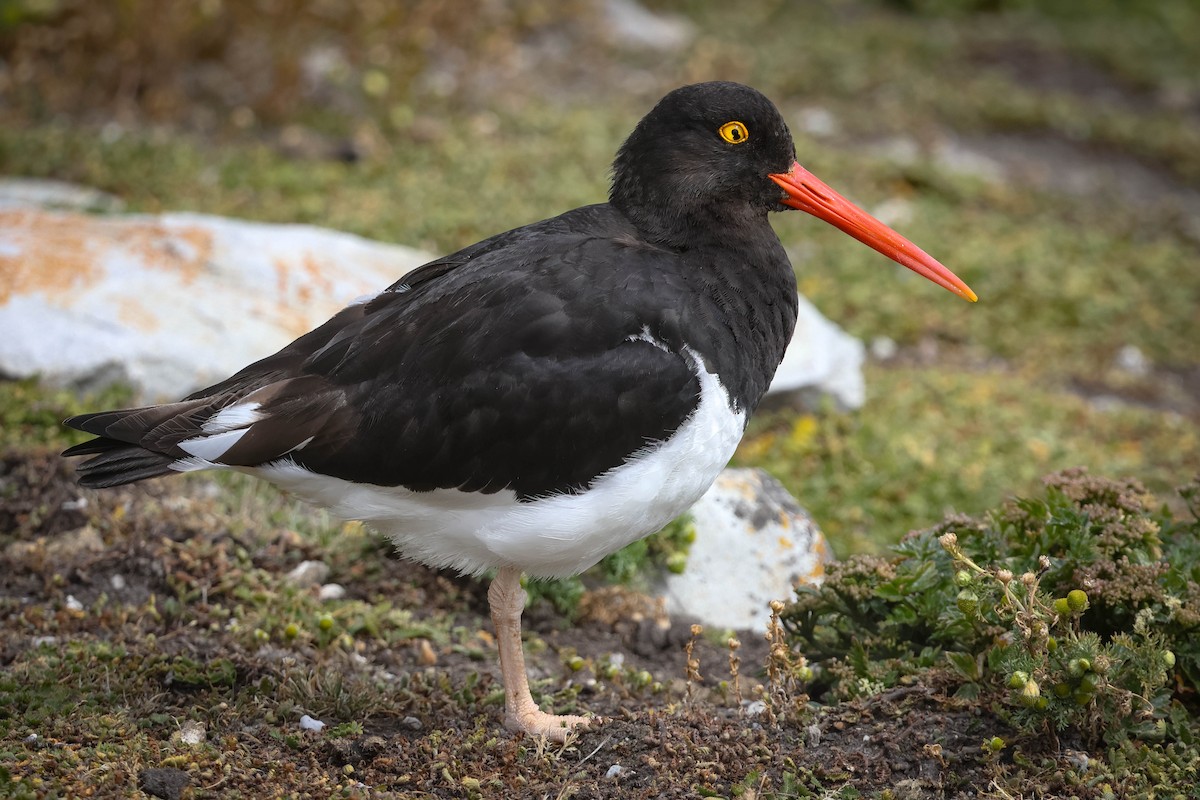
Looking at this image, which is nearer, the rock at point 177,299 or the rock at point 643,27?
the rock at point 177,299

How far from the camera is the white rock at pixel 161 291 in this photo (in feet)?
20.9

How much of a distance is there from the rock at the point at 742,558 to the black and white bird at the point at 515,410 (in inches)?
55.3

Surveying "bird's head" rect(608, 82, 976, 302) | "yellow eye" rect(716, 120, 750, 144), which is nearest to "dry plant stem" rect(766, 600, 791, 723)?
"bird's head" rect(608, 82, 976, 302)

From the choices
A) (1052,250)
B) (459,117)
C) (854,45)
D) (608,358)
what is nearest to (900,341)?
(1052,250)

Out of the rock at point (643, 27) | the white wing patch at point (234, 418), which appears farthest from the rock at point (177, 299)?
the rock at point (643, 27)

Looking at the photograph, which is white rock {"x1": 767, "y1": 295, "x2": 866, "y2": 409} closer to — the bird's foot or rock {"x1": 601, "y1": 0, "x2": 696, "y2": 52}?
the bird's foot

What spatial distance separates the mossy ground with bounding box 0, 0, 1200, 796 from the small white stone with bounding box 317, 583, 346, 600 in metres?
0.05

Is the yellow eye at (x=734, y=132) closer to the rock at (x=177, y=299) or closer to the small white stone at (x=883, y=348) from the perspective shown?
the rock at (x=177, y=299)

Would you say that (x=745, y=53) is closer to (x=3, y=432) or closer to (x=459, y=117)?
(x=459, y=117)

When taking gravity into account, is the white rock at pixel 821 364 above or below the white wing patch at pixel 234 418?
below

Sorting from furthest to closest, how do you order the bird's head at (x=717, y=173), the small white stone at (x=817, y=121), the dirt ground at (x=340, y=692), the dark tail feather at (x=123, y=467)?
the small white stone at (x=817, y=121) → the bird's head at (x=717, y=173) → the dark tail feather at (x=123, y=467) → the dirt ground at (x=340, y=692)

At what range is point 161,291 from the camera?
676cm

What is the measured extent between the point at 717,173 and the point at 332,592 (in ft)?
7.78

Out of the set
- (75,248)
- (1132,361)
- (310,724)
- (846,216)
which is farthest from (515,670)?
(1132,361)
